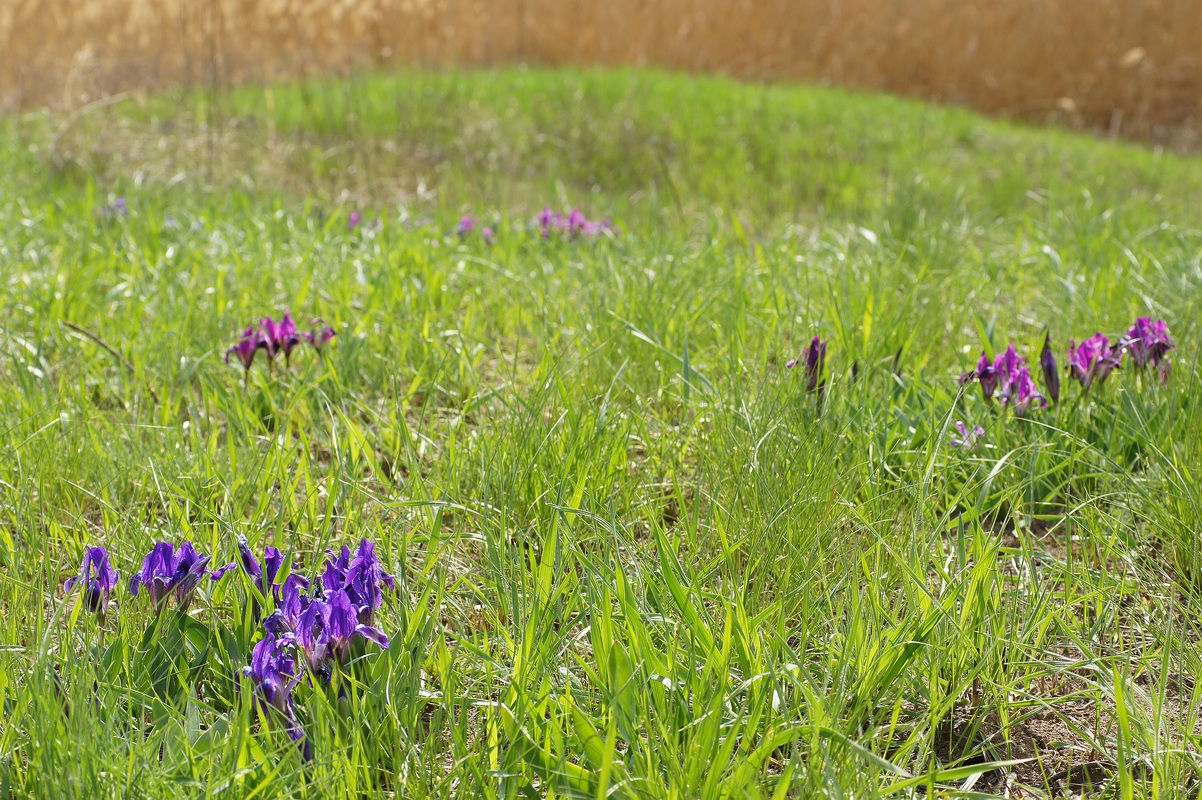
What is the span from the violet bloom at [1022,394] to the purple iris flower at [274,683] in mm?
1502

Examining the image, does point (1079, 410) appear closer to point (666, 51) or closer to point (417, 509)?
point (417, 509)

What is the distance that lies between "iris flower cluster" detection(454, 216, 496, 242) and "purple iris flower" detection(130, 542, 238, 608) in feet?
8.02

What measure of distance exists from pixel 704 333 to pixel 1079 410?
3.17 ft

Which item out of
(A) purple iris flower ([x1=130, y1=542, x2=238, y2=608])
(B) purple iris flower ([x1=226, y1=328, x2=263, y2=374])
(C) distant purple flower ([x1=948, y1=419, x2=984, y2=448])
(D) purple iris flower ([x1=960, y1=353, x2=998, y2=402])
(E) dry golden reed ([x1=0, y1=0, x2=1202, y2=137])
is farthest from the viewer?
(E) dry golden reed ([x1=0, y1=0, x2=1202, y2=137])

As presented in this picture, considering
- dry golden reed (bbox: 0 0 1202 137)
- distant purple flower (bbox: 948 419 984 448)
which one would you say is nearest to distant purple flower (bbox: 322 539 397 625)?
distant purple flower (bbox: 948 419 984 448)

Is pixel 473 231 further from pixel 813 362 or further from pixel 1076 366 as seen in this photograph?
pixel 1076 366

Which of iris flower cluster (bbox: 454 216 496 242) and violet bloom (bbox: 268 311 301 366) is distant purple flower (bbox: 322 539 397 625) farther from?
iris flower cluster (bbox: 454 216 496 242)

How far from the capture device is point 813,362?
1955 millimetres

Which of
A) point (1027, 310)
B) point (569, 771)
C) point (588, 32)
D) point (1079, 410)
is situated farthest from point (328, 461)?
point (588, 32)

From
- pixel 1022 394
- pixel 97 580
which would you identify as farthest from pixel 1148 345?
pixel 97 580

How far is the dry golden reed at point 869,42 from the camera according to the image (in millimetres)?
10312

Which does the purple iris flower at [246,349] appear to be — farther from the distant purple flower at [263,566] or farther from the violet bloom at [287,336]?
the distant purple flower at [263,566]

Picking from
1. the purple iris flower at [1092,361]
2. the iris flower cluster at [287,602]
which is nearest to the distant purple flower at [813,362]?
the purple iris flower at [1092,361]

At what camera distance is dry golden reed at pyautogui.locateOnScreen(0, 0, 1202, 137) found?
406 inches
